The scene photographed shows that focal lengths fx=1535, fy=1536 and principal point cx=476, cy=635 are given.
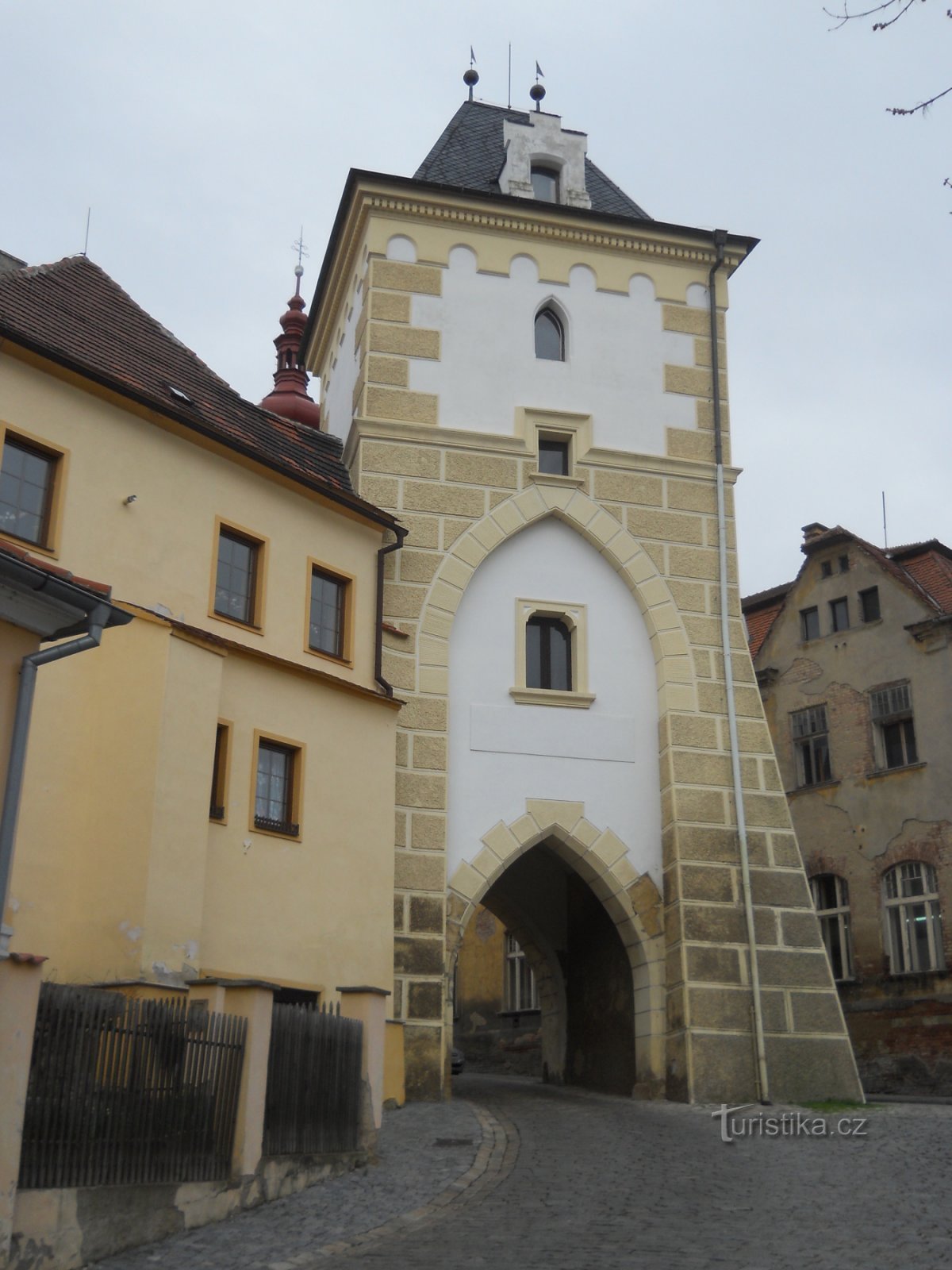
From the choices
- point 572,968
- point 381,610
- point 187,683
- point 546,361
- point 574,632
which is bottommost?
point 572,968

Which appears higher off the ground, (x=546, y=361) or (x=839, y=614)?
(x=546, y=361)

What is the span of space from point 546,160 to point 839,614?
11.7 metres

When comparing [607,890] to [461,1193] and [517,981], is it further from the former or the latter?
[517,981]

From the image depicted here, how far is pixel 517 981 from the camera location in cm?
3106

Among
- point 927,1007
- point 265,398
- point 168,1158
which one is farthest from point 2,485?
point 927,1007

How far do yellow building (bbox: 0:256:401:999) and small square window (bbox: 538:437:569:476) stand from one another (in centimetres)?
299

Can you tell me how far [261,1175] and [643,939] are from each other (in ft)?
28.8

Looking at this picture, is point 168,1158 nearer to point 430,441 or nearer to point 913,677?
point 430,441

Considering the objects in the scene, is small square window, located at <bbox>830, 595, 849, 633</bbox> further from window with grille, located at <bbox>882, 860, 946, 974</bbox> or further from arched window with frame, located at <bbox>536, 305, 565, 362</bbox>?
arched window with frame, located at <bbox>536, 305, 565, 362</bbox>

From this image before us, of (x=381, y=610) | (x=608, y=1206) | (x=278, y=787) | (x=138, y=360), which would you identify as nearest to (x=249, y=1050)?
(x=608, y=1206)

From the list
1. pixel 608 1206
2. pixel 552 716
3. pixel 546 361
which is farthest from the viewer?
pixel 546 361

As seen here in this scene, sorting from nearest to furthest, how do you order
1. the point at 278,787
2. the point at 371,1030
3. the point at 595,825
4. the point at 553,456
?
the point at 371,1030 → the point at 278,787 → the point at 595,825 → the point at 553,456

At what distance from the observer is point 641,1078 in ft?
63.3

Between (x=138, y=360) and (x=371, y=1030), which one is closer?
(x=371, y=1030)
